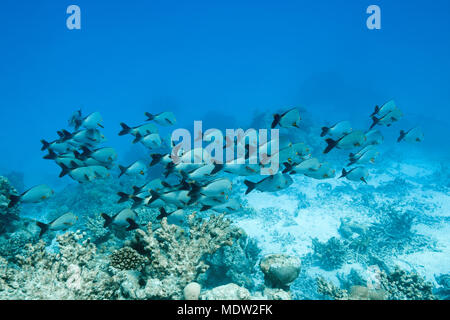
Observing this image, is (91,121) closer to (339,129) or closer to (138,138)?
(138,138)

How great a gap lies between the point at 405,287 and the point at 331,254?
8.79 feet

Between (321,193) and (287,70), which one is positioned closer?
(321,193)

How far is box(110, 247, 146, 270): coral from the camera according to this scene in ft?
14.5

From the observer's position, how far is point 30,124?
3932 inches

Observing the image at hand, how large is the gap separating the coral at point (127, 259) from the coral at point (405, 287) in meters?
5.06

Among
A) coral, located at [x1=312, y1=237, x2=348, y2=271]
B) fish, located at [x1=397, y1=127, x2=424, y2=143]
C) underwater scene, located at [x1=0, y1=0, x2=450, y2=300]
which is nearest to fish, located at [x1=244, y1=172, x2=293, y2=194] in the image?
underwater scene, located at [x1=0, y1=0, x2=450, y2=300]

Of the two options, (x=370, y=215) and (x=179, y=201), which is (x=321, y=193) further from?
(x=179, y=201)

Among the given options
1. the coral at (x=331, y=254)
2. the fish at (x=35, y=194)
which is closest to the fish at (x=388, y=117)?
the coral at (x=331, y=254)

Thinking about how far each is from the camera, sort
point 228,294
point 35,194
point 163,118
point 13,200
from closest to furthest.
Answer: point 228,294 → point 13,200 → point 35,194 → point 163,118

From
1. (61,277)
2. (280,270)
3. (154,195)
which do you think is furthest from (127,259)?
(280,270)

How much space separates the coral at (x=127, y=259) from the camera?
14.5 ft

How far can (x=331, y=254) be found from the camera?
763 centimetres
